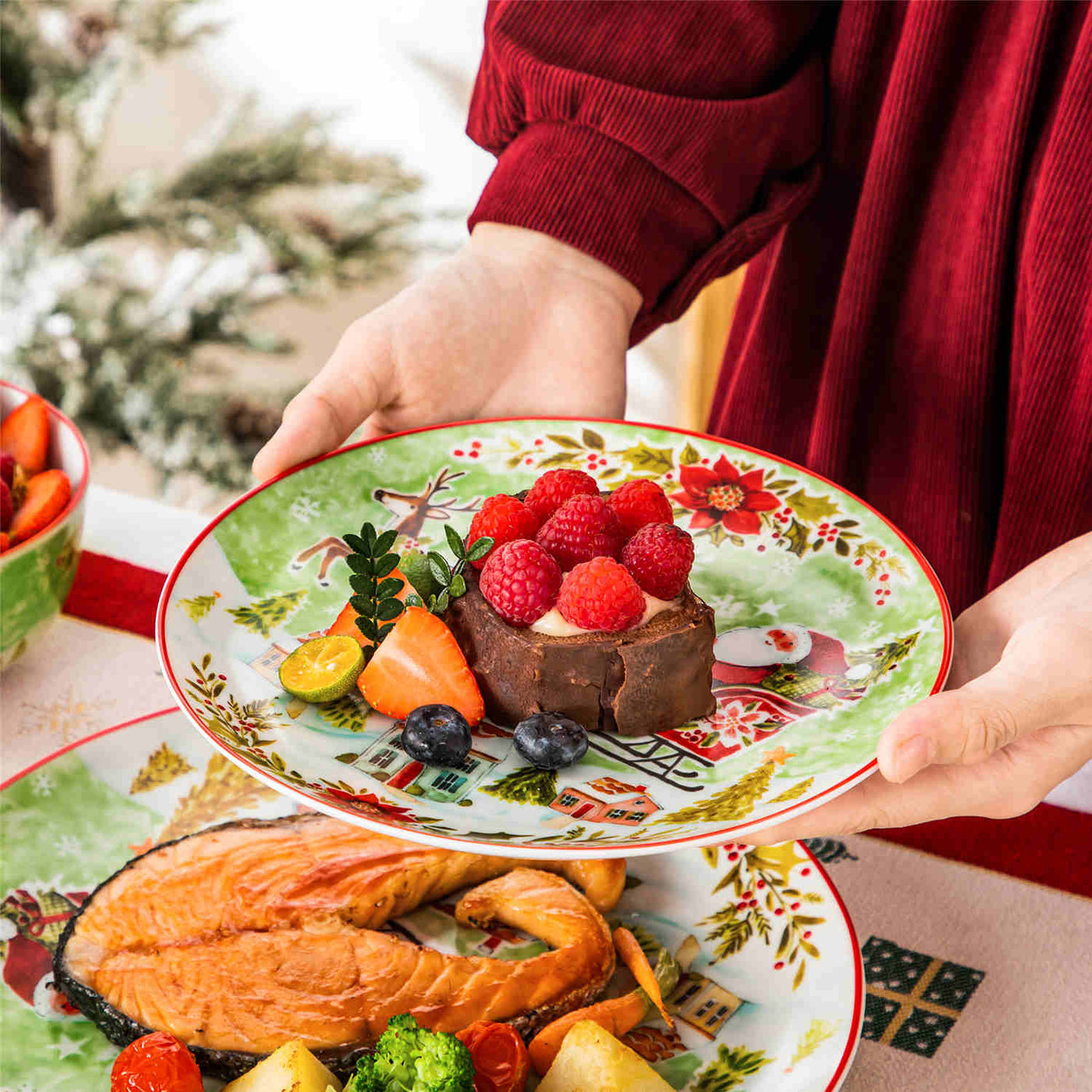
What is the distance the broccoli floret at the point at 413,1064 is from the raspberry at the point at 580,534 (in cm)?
50

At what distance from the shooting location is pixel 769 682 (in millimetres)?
1231

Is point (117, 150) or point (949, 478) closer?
point (949, 478)

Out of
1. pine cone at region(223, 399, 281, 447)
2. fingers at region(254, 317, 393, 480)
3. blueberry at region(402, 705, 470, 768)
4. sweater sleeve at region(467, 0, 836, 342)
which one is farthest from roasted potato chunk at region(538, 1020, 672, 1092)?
pine cone at region(223, 399, 281, 447)

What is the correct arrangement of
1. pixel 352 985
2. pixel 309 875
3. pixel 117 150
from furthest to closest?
pixel 117 150 → pixel 309 875 → pixel 352 985

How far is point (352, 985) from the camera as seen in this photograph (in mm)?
1045

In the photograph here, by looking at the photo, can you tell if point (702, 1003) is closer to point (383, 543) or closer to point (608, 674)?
point (608, 674)

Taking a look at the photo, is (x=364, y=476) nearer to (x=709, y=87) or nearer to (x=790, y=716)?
(x=790, y=716)

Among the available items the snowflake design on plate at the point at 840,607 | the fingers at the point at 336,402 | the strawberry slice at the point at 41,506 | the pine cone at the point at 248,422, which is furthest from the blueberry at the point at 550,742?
the pine cone at the point at 248,422

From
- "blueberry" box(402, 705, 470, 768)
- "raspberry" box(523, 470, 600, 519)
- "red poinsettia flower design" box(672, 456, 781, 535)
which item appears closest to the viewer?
"blueberry" box(402, 705, 470, 768)

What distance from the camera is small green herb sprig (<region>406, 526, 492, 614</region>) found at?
1.25 m

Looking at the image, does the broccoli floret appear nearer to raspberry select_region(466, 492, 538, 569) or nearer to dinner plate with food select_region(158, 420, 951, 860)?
dinner plate with food select_region(158, 420, 951, 860)

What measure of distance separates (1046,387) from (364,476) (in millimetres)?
887

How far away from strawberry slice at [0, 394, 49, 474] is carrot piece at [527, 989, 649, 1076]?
1036 mm

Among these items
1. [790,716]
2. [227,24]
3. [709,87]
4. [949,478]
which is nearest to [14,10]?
[227,24]
